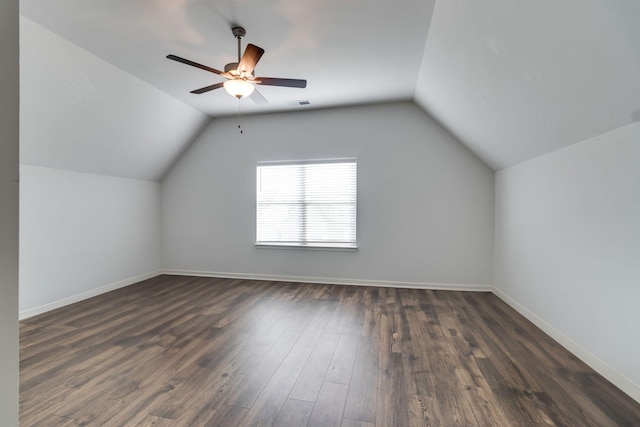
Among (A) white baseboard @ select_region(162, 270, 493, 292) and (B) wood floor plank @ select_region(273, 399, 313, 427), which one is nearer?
(B) wood floor plank @ select_region(273, 399, 313, 427)

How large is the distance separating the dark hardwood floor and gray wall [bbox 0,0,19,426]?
3.98 feet

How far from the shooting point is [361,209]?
4805 millimetres

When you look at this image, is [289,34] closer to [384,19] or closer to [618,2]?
[384,19]

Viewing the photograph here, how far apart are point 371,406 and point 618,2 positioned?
252 centimetres

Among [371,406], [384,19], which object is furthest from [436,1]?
[371,406]

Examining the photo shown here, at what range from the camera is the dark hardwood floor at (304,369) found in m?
1.83

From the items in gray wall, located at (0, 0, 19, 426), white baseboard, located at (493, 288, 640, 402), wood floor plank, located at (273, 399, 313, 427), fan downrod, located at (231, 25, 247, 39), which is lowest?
wood floor plank, located at (273, 399, 313, 427)

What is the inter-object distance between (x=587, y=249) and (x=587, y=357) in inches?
33.7

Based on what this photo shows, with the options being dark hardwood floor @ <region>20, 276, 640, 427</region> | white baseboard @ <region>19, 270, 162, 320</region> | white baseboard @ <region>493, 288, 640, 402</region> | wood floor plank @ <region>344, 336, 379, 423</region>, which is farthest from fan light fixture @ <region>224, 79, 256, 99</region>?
white baseboard @ <region>493, 288, 640, 402</region>

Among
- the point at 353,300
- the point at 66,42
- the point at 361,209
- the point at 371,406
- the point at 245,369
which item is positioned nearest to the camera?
the point at 371,406

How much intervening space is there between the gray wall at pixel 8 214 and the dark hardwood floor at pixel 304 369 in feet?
3.98

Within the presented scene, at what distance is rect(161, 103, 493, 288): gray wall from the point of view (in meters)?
4.51

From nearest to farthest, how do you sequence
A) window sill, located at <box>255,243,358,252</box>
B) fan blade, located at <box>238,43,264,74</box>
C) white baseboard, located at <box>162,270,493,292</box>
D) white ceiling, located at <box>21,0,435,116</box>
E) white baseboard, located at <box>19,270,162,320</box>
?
fan blade, located at <box>238,43,264,74</box> < white ceiling, located at <box>21,0,435,116</box> < white baseboard, located at <box>19,270,162,320</box> < white baseboard, located at <box>162,270,493,292</box> < window sill, located at <box>255,243,358,252</box>

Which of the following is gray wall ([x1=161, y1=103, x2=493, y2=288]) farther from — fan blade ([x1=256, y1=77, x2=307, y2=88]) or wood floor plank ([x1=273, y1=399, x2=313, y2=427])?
wood floor plank ([x1=273, y1=399, x2=313, y2=427])
